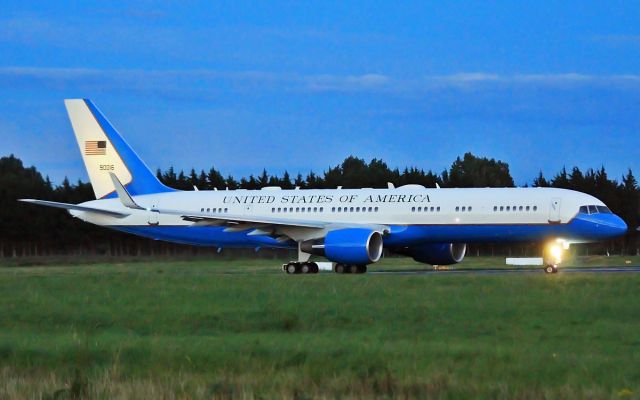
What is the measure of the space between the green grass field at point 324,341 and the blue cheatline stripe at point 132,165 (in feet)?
84.1

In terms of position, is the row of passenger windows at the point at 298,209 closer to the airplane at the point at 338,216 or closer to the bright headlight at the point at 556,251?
the airplane at the point at 338,216

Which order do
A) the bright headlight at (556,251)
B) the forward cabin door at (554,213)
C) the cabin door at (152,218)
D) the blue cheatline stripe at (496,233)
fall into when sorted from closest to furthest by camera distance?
the bright headlight at (556,251), the forward cabin door at (554,213), the blue cheatline stripe at (496,233), the cabin door at (152,218)

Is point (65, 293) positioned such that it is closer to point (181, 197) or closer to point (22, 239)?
point (181, 197)

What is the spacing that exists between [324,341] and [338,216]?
31.7m

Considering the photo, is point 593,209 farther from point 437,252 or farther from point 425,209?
point 437,252

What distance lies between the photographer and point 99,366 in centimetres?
1731

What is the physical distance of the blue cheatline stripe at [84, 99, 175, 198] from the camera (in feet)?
191

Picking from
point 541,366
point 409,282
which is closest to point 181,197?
point 409,282

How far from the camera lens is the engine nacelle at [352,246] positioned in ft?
154

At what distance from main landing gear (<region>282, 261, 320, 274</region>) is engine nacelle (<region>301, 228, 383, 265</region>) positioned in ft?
3.47

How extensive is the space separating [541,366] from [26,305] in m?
14.3

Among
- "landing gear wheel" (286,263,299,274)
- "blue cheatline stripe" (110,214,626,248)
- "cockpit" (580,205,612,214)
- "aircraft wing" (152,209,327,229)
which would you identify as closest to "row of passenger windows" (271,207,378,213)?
"aircraft wing" (152,209,327,229)

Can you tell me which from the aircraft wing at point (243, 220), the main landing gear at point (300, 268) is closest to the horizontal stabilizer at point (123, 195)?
the aircraft wing at point (243, 220)

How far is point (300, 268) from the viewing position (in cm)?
4922
